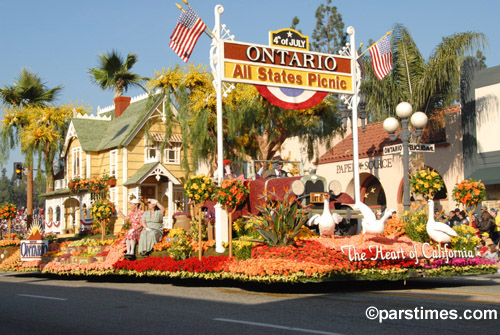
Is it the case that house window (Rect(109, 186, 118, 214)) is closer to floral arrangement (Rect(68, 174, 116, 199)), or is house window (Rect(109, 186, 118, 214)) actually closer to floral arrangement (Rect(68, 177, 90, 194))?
floral arrangement (Rect(68, 174, 116, 199))

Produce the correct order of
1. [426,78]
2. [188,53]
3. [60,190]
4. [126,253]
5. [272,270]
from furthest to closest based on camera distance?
1. [60,190]
2. [426,78]
3. [188,53]
4. [126,253]
5. [272,270]

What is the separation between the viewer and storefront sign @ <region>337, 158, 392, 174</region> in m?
28.5

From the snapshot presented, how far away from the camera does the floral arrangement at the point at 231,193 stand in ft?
45.5

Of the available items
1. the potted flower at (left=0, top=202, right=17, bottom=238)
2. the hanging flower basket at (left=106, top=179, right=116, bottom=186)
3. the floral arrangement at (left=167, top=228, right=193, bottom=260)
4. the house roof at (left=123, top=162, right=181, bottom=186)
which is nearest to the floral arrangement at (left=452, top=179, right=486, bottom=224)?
the floral arrangement at (left=167, top=228, right=193, bottom=260)

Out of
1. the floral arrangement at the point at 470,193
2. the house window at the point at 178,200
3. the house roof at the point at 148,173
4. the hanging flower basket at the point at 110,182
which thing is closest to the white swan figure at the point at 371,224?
the floral arrangement at the point at 470,193

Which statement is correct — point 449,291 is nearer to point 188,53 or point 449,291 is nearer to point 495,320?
point 495,320

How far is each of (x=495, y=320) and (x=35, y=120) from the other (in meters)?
Result: 33.4

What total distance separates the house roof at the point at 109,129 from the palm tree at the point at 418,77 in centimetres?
1388

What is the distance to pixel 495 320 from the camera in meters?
8.23

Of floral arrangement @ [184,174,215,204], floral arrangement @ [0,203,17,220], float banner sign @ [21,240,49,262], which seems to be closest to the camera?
floral arrangement @ [184,174,215,204]

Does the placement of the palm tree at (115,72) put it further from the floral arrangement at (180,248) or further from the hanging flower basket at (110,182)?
the floral arrangement at (180,248)

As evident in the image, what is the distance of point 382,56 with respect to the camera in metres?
19.6

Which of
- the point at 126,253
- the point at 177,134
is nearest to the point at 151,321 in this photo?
the point at 126,253

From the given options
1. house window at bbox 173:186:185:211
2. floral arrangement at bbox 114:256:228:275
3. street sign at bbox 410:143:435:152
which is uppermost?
street sign at bbox 410:143:435:152
